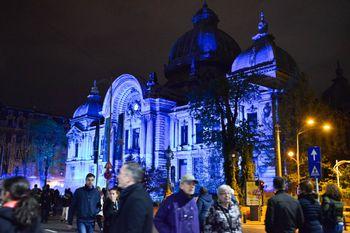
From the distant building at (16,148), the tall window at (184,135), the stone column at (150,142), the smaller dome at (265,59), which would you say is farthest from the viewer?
the distant building at (16,148)

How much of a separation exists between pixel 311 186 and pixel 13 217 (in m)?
5.18

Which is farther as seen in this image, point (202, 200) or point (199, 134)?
point (199, 134)

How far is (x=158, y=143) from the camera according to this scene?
160 feet

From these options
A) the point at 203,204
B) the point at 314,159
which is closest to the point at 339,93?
the point at 314,159

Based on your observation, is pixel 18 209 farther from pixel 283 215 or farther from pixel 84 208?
pixel 84 208

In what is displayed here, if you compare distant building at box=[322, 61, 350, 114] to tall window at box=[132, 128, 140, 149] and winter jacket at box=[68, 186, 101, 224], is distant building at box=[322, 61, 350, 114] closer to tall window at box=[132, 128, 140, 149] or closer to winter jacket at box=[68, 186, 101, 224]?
tall window at box=[132, 128, 140, 149]

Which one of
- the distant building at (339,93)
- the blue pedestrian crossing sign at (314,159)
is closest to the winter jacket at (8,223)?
the blue pedestrian crossing sign at (314,159)

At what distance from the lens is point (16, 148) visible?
83062 millimetres

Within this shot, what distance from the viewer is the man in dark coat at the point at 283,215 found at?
6.41m

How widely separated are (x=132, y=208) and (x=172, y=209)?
1510 millimetres

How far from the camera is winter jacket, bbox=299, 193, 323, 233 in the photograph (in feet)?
22.0

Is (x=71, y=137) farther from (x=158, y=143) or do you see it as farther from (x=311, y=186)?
(x=311, y=186)

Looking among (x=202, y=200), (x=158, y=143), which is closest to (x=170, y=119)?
(x=158, y=143)

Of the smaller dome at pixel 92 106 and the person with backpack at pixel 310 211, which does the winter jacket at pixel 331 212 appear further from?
the smaller dome at pixel 92 106
